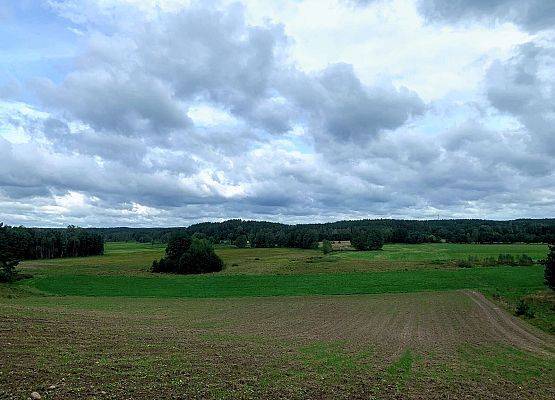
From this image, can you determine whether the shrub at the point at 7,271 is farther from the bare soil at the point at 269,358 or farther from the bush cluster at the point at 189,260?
the bare soil at the point at 269,358

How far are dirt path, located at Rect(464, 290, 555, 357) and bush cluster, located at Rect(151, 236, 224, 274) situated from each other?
6703 cm

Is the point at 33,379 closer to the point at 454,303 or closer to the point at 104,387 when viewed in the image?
the point at 104,387

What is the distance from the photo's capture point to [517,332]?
30.6 m

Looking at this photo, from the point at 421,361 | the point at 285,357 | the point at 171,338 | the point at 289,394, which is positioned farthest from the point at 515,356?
the point at 171,338

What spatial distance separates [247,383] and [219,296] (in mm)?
42153

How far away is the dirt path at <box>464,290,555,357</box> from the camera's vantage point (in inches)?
1002

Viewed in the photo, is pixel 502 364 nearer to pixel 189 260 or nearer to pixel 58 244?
pixel 189 260

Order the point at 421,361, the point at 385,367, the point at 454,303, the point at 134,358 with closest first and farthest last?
the point at 134,358, the point at 385,367, the point at 421,361, the point at 454,303

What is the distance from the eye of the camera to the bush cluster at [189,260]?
100562 millimetres

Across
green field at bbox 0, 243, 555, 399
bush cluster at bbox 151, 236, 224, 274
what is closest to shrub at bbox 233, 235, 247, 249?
bush cluster at bbox 151, 236, 224, 274

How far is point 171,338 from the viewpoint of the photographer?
21812mm

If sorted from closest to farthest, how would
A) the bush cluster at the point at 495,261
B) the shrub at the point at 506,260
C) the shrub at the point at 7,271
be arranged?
the shrub at the point at 7,271 < the bush cluster at the point at 495,261 < the shrub at the point at 506,260

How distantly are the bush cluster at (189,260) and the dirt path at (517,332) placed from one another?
6703cm

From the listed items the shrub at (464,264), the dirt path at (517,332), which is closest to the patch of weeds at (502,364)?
the dirt path at (517,332)
